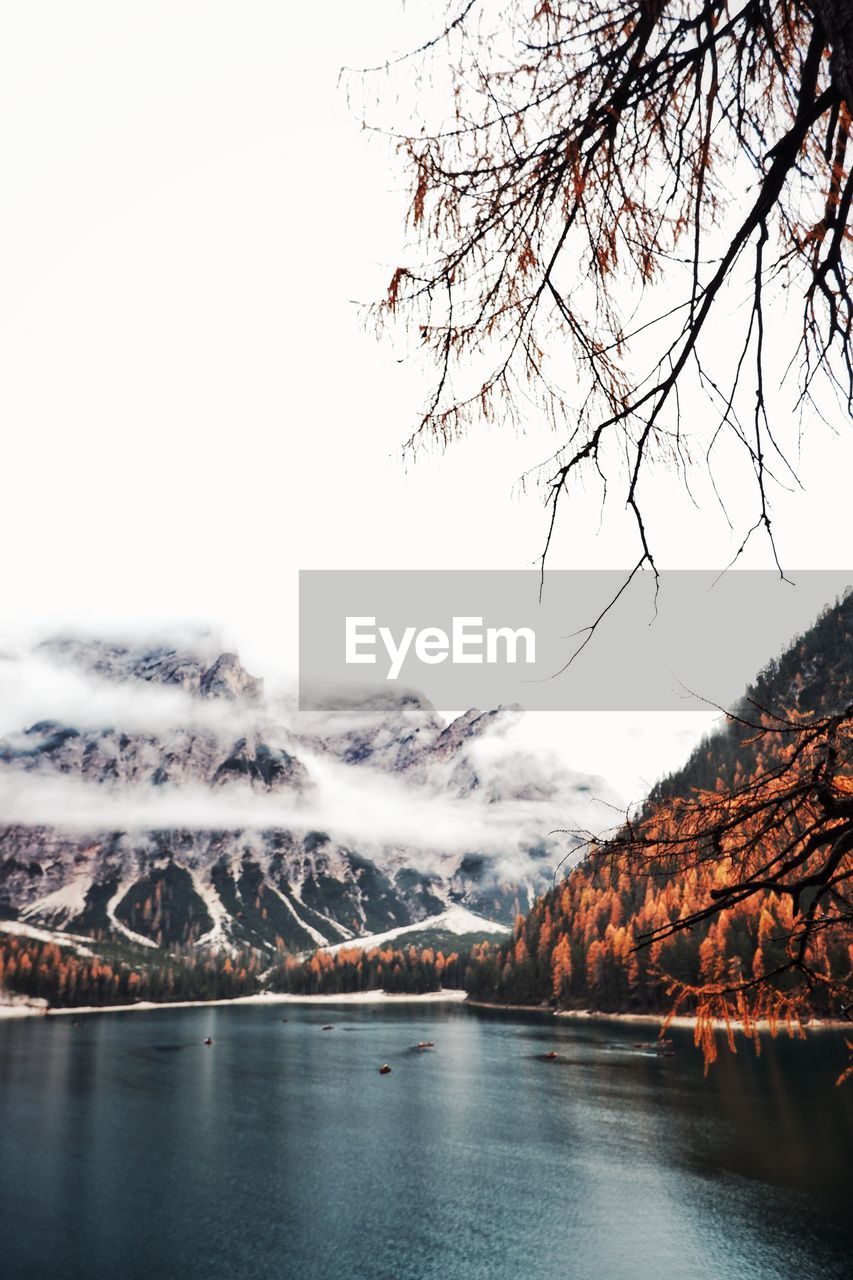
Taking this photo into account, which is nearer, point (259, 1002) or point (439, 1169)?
point (439, 1169)

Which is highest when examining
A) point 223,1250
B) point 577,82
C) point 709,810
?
point 577,82

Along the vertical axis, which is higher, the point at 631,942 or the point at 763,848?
the point at 763,848

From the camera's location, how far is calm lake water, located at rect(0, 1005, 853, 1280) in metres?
27.1

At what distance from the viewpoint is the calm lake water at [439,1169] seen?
2708cm

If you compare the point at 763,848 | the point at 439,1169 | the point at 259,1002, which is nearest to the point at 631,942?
the point at 439,1169

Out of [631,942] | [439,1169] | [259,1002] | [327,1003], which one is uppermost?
[631,942]

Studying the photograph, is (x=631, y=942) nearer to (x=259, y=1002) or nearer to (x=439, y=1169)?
(x=439, y=1169)

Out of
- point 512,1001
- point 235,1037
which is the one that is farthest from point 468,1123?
point 512,1001

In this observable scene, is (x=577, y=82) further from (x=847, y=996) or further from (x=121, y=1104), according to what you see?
(x=121, y=1104)

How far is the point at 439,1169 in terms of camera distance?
3781 centimetres

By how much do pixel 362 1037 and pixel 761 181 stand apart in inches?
4109

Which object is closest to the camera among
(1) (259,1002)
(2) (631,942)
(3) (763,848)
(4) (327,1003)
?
(3) (763,848)

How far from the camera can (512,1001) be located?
114 metres

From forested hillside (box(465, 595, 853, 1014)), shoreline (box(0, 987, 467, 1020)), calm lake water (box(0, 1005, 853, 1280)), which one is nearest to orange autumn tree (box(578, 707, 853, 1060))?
calm lake water (box(0, 1005, 853, 1280))
